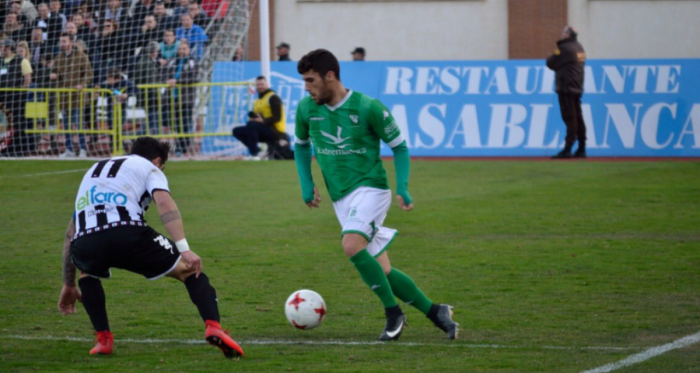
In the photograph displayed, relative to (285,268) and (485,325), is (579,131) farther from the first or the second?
(485,325)

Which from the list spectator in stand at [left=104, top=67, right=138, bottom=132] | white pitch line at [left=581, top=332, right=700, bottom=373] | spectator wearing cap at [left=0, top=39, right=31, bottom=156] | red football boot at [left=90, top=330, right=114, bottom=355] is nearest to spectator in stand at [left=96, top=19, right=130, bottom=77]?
spectator in stand at [left=104, top=67, right=138, bottom=132]

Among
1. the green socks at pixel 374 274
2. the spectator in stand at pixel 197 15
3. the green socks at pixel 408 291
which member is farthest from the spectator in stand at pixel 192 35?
the green socks at pixel 374 274

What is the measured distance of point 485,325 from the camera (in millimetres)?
7105

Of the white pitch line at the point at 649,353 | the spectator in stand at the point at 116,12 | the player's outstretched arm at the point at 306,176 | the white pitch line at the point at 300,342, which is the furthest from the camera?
the spectator in stand at the point at 116,12

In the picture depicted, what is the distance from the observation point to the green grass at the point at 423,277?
20.3 ft

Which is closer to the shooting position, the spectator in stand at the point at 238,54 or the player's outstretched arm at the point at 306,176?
the player's outstretched arm at the point at 306,176

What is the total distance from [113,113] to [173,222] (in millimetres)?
14704

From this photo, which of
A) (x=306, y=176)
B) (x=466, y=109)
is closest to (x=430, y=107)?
(x=466, y=109)

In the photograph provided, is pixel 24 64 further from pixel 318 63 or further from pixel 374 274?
pixel 374 274

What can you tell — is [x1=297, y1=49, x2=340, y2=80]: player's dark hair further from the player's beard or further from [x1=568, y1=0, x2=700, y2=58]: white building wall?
[x1=568, y1=0, x2=700, y2=58]: white building wall

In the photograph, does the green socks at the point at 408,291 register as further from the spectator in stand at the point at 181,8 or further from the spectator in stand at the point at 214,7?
the spectator in stand at the point at 214,7

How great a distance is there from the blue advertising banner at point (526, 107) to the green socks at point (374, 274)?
1409cm

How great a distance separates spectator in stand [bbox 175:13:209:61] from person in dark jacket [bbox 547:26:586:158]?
22.0 ft

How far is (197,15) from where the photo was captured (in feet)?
70.2
